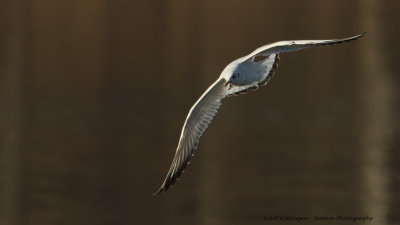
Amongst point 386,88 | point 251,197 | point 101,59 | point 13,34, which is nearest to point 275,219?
point 251,197

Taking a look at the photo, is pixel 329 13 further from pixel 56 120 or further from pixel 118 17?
pixel 56 120

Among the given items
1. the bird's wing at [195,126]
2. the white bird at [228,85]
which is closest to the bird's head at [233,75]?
the white bird at [228,85]

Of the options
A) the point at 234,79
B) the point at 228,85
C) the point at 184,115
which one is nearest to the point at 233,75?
the point at 234,79

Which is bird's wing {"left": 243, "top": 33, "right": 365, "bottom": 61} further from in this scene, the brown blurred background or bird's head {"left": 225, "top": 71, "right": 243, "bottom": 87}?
the brown blurred background

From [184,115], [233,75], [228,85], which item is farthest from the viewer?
[184,115]

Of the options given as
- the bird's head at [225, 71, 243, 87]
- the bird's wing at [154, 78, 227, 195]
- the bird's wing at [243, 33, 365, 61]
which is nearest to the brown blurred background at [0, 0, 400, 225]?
the bird's wing at [154, 78, 227, 195]

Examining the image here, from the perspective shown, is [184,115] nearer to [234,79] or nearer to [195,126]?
[195,126]

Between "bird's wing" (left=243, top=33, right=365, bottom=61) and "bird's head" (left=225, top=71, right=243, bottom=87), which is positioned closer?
"bird's wing" (left=243, top=33, right=365, bottom=61)
